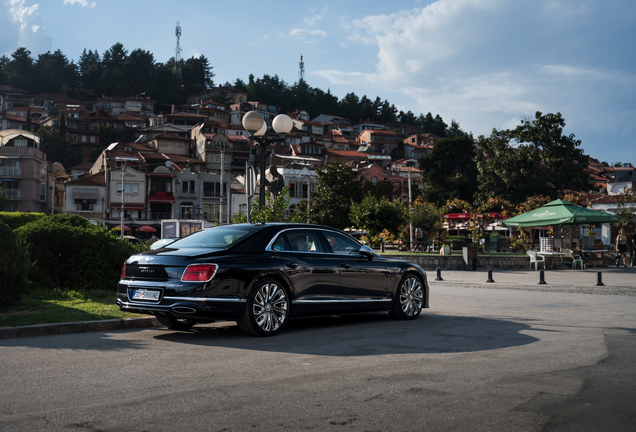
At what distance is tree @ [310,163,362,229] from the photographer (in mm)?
54594

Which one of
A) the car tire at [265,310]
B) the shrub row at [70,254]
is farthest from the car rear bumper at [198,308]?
the shrub row at [70,254]

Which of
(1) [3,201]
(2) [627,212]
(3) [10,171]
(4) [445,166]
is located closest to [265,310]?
(2) [627,212]

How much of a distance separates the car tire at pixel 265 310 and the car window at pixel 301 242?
65 centimetres

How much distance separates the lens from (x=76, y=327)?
8289 millimetres

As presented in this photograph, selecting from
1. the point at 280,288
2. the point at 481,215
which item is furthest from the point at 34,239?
the point at 481,215

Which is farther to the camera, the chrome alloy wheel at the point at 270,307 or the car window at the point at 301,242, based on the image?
the car window at the point at 301,242

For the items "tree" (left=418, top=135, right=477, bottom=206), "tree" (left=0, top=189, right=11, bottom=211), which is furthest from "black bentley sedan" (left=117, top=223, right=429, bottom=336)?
A: "tree" (left=418, top=135, right=477, bottom=206)

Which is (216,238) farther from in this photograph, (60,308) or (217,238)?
(60,308)

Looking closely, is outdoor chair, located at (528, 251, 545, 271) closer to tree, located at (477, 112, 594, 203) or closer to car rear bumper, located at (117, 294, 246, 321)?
car rear bumper, located at (117, 294, 246, 321)

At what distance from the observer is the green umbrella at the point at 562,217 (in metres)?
24.5

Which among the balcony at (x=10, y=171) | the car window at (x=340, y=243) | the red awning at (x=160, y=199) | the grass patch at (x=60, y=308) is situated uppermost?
the balcony at (x=10, y=171)

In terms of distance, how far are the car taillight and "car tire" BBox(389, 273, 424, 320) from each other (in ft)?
11.9

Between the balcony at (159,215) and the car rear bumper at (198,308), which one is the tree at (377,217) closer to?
the car rear bumper at (198,308)

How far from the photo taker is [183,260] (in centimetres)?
775
